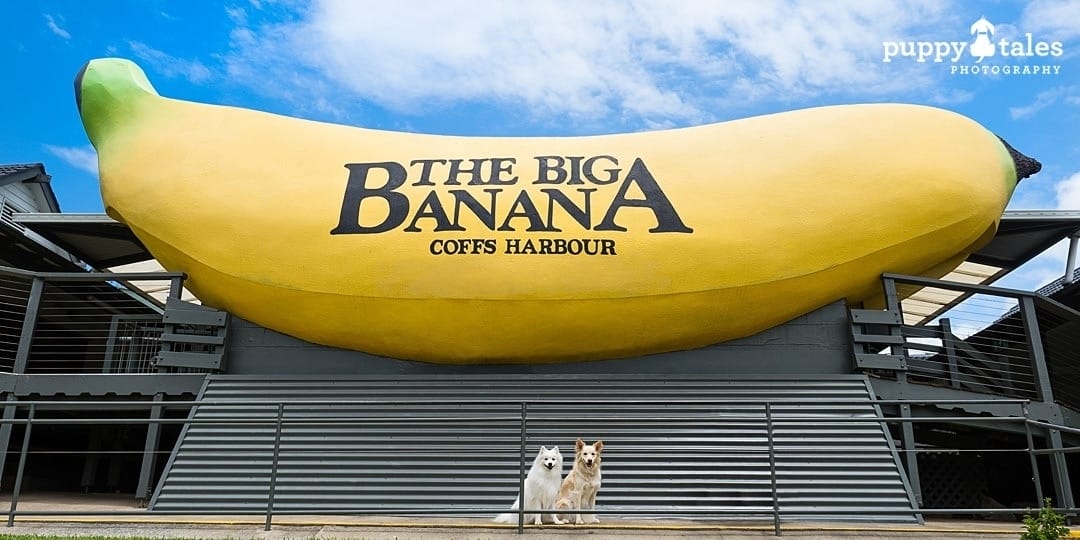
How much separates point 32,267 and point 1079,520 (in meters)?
17.6

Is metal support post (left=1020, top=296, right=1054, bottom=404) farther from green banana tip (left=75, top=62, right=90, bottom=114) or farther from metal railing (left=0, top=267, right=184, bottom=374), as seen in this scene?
green banana tip (left=75, top=62, right=90, bottom=114)

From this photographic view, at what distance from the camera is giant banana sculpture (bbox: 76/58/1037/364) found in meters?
8.43

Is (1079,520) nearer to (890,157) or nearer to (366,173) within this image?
(890,157)

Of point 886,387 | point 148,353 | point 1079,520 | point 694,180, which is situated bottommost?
point 1079,520

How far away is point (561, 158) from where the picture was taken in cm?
908

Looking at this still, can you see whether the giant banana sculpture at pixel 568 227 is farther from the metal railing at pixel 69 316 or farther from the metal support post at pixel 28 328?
the metal support post at pixel 28 328

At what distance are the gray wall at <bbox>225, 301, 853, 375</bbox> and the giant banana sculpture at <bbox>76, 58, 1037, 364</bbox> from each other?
0.49 ft

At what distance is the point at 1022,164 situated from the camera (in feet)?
30.7

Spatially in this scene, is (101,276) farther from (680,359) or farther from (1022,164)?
(1022,164)

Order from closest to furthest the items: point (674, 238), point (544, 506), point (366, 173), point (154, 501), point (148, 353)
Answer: point (544, 506)
point (154, 501)
point (674, 238)
point (366, 173)
point (148, 353)

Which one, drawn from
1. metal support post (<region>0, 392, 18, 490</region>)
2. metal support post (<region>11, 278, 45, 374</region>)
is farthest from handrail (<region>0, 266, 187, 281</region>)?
metal support post (<region>0, 392, 18, 490</region>)

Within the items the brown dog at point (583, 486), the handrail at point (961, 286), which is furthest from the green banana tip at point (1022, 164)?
the brown dog at point (583, 486)

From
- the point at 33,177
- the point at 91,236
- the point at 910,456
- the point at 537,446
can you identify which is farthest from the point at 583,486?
the point at 33,177

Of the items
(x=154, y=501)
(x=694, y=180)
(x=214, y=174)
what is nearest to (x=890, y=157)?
(x=694, y=180)
